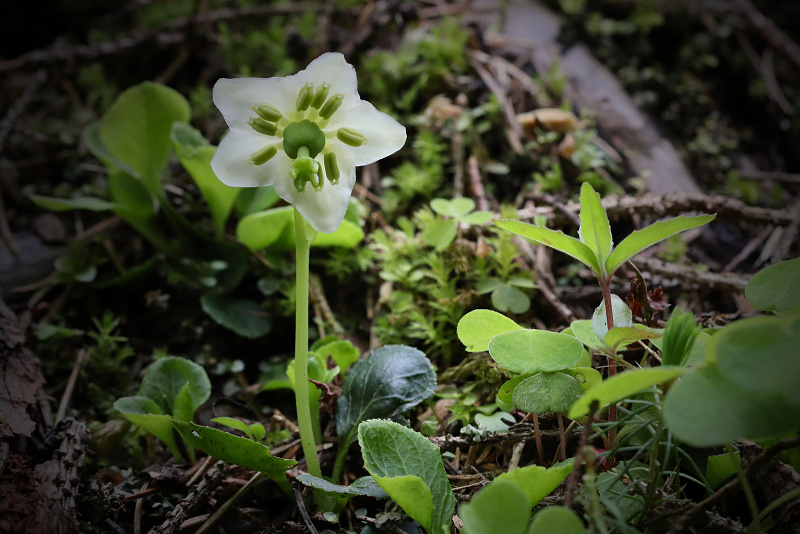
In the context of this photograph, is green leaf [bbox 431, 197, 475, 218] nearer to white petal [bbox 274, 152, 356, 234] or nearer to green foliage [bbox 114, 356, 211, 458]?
white petal [bbox 274, 152, 356, 234]

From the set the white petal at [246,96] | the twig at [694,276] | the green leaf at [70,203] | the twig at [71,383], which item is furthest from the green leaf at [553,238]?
the green leaf at [70,203]

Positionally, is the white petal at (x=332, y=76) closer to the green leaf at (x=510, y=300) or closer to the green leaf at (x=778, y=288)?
the green leaf at (x=510, y=300)

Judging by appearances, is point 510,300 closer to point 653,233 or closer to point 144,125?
point 653,233

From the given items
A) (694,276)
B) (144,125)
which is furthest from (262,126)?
(694,276)

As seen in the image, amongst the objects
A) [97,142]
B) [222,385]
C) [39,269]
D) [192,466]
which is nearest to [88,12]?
[97,142]

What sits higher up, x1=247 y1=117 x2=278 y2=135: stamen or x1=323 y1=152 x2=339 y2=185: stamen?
x1=247 y1=117 x2=278 y2=135: stamen

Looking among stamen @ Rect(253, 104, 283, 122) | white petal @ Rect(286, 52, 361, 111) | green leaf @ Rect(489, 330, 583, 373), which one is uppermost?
white petal @ Rect(286, 52, 361, 111)

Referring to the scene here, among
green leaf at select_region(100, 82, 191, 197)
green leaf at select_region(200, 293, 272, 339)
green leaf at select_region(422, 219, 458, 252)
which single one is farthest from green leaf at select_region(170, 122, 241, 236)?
green leaf at select_region(422, 219, 458, 252)
